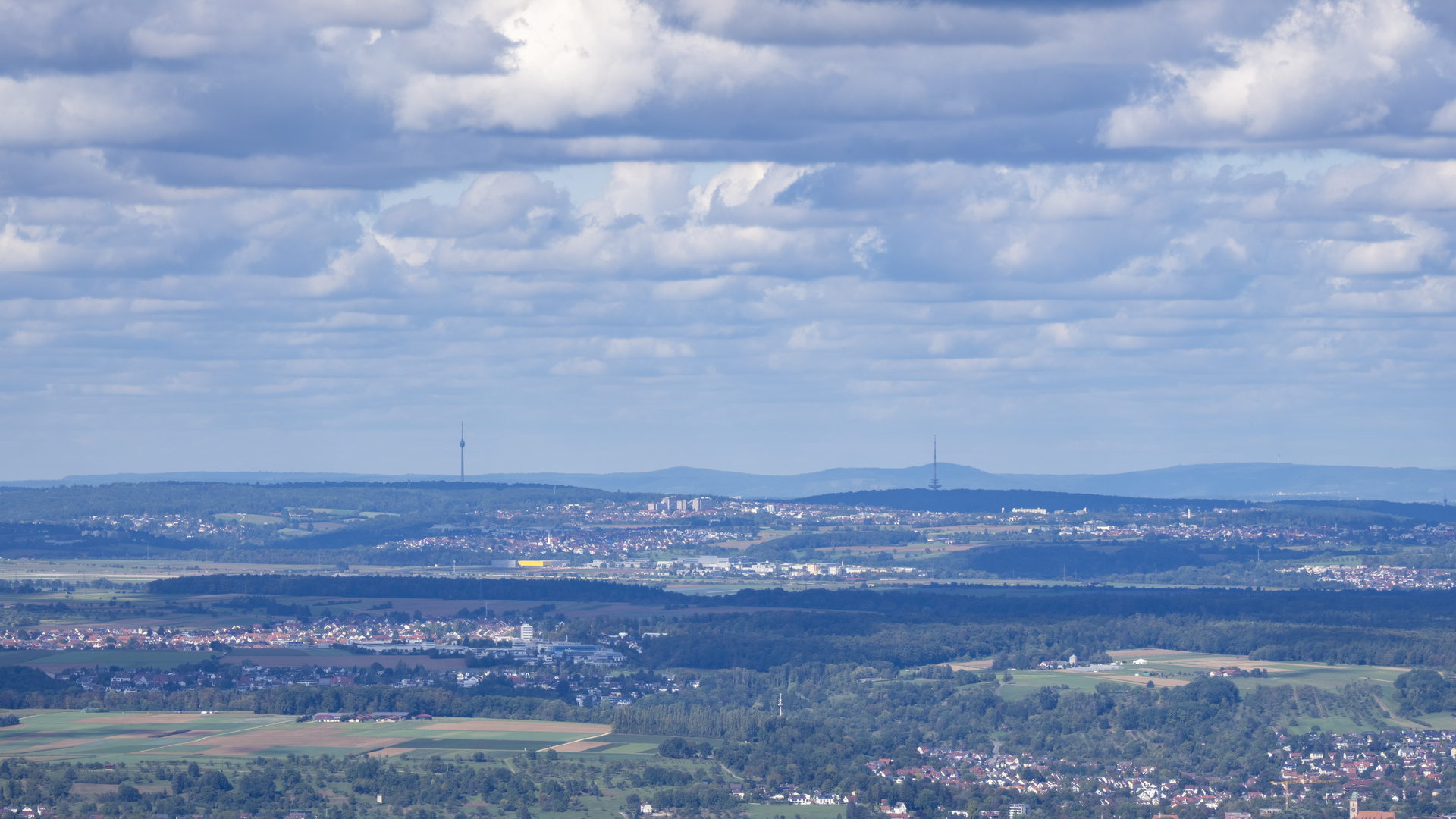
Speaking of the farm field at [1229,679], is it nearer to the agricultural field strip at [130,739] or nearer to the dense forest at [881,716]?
the dense forest at [881,716]

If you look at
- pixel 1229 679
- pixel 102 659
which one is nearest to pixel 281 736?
pixel 102 659

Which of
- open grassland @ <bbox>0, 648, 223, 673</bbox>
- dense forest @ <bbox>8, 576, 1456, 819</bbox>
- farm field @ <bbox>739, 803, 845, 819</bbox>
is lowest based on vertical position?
farm field @ <bbox>739, 803, 845, 819</bbox>

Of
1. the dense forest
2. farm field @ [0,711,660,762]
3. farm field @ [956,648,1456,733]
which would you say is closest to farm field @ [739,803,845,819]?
the dense forest

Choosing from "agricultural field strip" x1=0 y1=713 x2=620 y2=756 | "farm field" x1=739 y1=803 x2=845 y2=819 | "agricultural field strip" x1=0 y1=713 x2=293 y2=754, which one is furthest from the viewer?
"agricultural field strip" x1=0 y1=713 x2=620 y2=756

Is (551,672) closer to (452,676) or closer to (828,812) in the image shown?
(452,676)

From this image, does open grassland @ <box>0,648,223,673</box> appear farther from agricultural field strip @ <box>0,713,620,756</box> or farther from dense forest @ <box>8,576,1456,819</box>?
agricultural field strip @ <box>0,713,620,756</box>

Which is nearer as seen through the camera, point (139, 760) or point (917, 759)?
point (139, 760)

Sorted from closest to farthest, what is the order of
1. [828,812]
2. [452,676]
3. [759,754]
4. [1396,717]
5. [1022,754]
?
[828,812] → [759,754] → [1022,754] → [1396,717] → [452,676]

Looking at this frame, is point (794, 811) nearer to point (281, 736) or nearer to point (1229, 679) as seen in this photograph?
point (281, 736)

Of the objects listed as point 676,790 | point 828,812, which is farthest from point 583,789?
point 828,812
